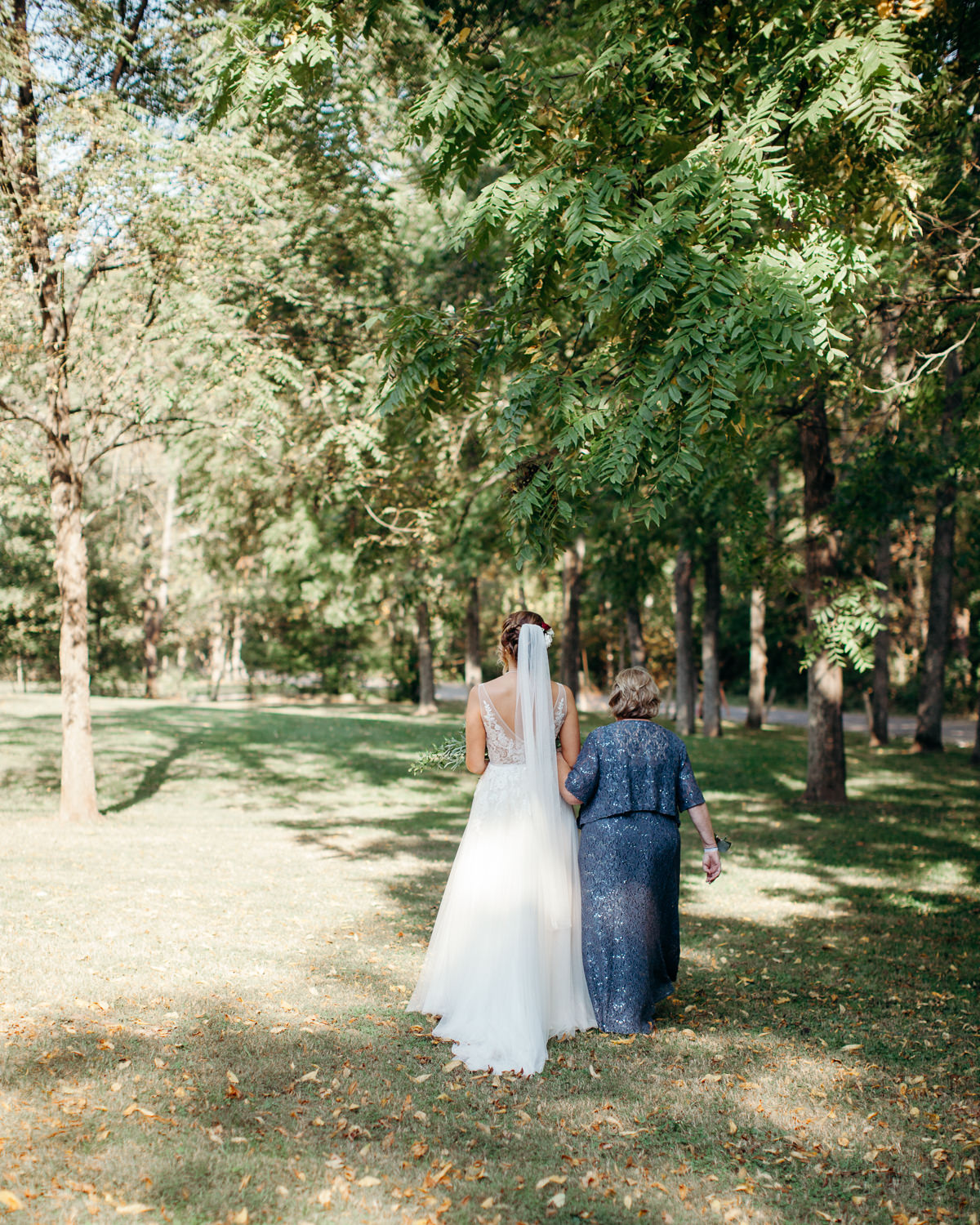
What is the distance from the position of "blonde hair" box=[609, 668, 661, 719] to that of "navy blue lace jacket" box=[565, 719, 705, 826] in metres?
0.06

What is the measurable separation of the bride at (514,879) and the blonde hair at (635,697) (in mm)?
332

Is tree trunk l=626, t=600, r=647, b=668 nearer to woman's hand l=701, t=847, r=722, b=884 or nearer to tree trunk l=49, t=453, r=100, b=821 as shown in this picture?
tree trunk l=49, t=453, r=100, b=821

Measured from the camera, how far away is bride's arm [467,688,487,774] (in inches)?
221

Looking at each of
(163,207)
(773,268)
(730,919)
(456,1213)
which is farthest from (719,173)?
(163,207)

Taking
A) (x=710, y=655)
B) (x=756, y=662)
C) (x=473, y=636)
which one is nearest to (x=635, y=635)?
(x=710, y=655)

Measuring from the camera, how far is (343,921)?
7.73 m

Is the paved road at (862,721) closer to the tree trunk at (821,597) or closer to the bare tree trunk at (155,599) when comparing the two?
the tree trunk at (821,597)

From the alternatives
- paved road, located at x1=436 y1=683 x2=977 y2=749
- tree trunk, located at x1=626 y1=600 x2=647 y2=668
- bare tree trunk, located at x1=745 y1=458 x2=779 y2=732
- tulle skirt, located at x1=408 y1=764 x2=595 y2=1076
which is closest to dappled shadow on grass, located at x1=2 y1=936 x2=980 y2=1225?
tulle skirt, located at x1=408 y1=764 x2=595 y2=1076

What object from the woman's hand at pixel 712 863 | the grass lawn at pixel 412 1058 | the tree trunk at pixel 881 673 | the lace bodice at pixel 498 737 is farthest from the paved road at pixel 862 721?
the lace bodice at pixel 498 737

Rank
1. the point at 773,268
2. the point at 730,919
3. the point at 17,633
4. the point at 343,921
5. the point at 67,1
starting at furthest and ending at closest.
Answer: the point at 17,633, the point at 67,1, the point at 730,919, the point at 343,921, the point at 773,268

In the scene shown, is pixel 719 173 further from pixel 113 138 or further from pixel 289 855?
pixel 289 855

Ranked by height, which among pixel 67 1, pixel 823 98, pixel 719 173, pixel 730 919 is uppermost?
pixel 67 1

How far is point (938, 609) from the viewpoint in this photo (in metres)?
19.8

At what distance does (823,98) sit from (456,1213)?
5.86 metres
